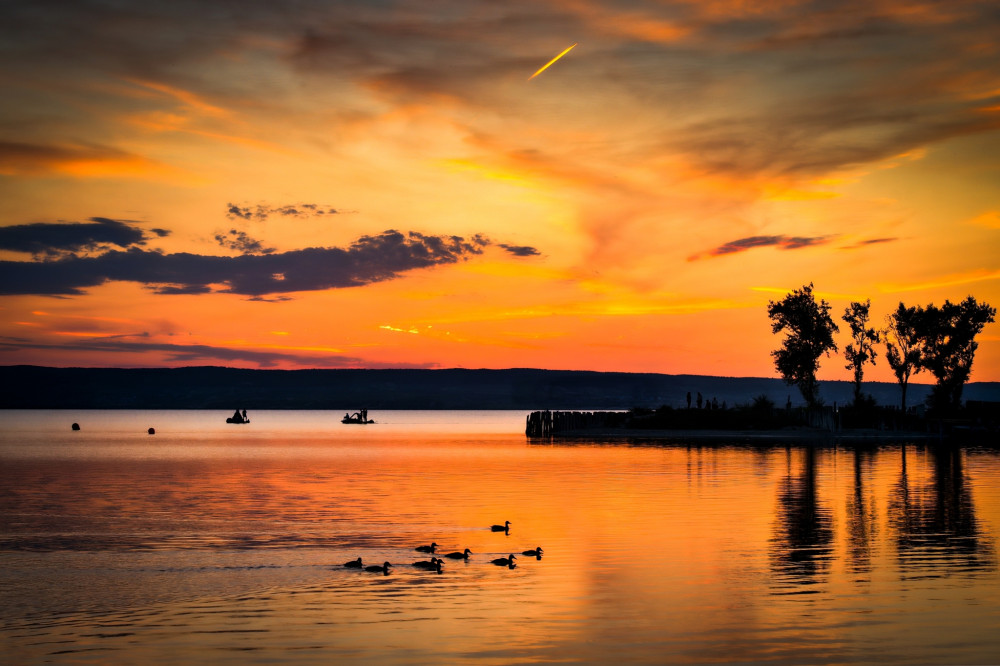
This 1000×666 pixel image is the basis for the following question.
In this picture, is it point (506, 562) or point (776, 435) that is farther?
point (776, 435)

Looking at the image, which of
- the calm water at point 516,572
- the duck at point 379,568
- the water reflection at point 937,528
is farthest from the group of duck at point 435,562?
the water reflection at point 937,528

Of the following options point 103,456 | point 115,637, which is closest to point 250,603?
point 115,637

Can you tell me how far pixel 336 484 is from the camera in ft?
154

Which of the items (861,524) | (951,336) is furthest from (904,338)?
(861,524)

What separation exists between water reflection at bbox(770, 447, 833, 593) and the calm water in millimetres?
132

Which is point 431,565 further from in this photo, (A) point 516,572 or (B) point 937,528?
(B) point 937,528

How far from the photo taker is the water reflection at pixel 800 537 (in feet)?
67.9

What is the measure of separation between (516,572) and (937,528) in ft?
46.2

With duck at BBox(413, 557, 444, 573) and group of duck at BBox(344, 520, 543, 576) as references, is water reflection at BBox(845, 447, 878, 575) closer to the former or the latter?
group of duck at BBox(344, 520, 543, 576)

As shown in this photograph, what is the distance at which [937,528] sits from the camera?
27.8 metres

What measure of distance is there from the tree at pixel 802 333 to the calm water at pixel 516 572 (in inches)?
1826

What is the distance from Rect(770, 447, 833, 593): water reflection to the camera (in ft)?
67.9

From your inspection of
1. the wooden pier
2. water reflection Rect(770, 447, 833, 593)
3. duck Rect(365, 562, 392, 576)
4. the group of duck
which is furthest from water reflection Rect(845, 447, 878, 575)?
the wooden pier

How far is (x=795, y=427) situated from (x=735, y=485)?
51.6 meters
